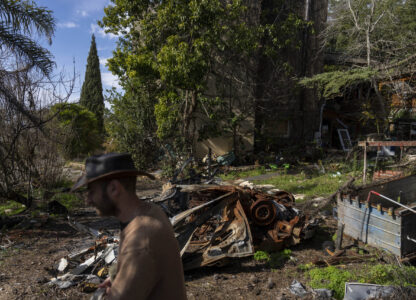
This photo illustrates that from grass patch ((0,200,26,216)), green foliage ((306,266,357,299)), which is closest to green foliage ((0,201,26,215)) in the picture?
grass patch ((0,200,26,216))

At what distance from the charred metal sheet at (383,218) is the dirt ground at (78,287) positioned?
0.76 meters

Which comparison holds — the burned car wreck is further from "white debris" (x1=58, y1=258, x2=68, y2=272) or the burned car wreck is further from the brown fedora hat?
the brown fedora hat

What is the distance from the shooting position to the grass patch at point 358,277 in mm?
4211

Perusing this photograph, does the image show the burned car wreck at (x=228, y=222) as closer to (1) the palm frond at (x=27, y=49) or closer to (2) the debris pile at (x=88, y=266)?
(2) the debris pile at (x=88, y=266)

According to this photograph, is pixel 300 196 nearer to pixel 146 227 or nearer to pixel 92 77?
pixel 146 227

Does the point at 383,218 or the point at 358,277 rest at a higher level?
the point at 383,218

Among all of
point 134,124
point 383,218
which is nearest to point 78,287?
point 383,218

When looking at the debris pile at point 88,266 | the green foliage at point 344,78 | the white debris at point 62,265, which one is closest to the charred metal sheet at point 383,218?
the debris pile at point 88,266

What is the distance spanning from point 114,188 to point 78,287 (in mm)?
3552

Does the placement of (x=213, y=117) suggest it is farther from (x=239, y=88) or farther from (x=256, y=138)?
(x=256, y=138)

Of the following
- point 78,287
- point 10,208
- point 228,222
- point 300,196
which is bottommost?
point 78,287

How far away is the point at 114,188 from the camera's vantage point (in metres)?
1.66

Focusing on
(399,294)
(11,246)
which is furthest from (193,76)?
(399,294)

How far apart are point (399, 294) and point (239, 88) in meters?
13.0
